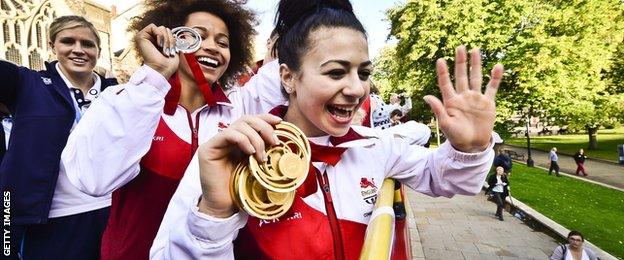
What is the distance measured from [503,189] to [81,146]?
527 inches

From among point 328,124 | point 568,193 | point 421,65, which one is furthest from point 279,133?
point 421,65

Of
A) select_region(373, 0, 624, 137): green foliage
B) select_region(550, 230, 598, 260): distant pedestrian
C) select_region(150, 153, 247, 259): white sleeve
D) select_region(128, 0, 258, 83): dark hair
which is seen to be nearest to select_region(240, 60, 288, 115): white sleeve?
select_region(128, 0, 258, 83): dark hair

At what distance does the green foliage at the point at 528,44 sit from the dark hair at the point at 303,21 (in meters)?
20.9

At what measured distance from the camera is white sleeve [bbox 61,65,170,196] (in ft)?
5.17

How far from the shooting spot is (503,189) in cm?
1298

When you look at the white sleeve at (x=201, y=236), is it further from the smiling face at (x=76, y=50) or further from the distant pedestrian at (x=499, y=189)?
the distant pedestrian at (x=499, y=189)

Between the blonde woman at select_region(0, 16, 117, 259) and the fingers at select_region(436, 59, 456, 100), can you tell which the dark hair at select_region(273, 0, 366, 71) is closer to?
the fingers at select_region(436, 59, 456, 100)

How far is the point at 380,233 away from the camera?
1.33 m

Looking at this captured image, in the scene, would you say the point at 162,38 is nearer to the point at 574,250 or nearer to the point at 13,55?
the point at 574,250

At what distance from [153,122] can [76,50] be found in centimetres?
137

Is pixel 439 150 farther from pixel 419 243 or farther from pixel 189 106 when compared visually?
pixel 419 243

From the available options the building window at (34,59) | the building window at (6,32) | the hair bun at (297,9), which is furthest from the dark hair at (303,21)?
the building window at (34,59)

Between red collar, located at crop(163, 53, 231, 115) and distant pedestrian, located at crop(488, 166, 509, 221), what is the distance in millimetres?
12303

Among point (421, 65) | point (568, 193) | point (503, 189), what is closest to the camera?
point (503, 189)
